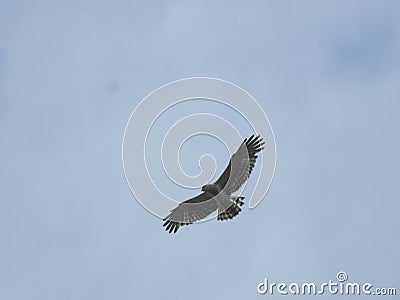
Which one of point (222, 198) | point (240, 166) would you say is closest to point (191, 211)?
point (222, 198)

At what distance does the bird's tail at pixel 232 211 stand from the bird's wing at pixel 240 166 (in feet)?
1.90

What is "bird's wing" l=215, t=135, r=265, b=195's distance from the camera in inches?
1400

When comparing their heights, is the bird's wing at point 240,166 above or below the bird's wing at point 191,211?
above

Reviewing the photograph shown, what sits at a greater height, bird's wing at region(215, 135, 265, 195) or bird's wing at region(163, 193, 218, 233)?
bird's wing at region(215, 135, 265, 195)

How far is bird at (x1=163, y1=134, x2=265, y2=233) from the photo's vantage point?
3494 centimetres

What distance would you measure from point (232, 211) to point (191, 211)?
1.97 meters

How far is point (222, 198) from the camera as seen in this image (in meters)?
35.3

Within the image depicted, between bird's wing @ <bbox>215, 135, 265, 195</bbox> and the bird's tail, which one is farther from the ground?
bird's wing @ <bbox>215, 135, 265, 195</bbox>

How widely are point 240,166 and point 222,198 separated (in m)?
1.84

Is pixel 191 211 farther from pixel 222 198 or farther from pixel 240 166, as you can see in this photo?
pixel 240 166

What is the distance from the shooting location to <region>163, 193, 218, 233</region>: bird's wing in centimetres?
3491

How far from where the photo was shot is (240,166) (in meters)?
35.9

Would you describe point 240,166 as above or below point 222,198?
Answer: above

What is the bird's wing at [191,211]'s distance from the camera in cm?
3491
